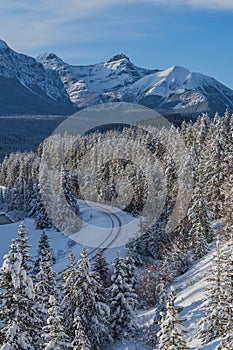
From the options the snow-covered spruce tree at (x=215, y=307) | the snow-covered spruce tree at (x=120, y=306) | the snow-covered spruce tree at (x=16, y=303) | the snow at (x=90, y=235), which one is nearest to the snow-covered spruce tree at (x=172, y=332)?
the snow-covered spruce tree at (x=215, y=307)

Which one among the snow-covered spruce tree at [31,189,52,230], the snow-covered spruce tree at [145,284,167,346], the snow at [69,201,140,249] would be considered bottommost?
the snow at [69,201,140,249]

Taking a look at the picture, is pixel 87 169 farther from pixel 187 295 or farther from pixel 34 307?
pixel 34 307

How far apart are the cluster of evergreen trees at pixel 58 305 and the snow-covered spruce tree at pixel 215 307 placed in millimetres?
6449

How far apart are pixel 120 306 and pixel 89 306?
397 centimetres

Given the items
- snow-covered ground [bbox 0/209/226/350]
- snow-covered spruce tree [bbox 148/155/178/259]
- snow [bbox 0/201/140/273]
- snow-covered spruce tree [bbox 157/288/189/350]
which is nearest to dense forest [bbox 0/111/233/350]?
snow-covered spruce tree [bbox 157/288/189/350]

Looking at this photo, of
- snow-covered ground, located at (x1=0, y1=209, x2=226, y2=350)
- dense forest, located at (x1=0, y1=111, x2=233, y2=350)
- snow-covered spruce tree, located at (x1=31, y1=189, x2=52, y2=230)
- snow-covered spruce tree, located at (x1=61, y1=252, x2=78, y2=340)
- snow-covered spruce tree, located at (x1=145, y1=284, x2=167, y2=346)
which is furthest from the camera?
snow-covered spruce tree, located at (x1=31, y1=189, x2=52, y2=230)

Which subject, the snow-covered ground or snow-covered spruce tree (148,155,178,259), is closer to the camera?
the snow-covered ground

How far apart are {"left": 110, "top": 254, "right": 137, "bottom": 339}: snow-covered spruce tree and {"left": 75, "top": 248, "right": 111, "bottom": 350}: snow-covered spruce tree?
2341 mm

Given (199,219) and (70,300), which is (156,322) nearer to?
(70,300)

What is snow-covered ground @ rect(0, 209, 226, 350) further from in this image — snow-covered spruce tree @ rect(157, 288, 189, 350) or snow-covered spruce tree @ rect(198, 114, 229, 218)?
snow-covered spruce tree @ rect(198, 114, 229, 218)

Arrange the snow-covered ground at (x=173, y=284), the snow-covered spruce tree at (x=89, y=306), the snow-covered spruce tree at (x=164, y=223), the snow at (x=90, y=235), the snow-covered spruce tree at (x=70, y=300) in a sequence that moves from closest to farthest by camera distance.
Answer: the snow-covered ground at (x=173, y=284) < the snow-covered spruce tree at (x=89, y=306) < the snow-covered spruce tree at (x=70, y=300) < the snow-covered spruce tree at (x=164, y=223) < the snow at (x=90, y=235)

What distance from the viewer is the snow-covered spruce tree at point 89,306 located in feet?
93.7

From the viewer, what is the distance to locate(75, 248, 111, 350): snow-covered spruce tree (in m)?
28.5

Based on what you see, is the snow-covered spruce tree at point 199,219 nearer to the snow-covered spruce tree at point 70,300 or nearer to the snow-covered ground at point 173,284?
the snow-covered ground at point 173,284
